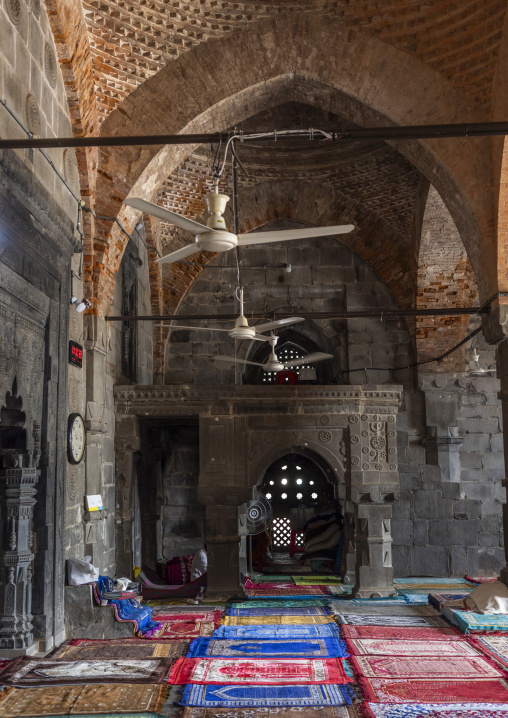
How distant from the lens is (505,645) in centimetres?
664

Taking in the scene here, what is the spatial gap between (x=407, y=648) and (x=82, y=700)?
10.5 ft

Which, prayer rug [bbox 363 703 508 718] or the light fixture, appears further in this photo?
the light fixture

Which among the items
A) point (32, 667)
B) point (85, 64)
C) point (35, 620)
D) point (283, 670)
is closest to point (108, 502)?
point (35, 620)

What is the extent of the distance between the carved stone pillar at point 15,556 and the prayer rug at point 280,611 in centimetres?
290

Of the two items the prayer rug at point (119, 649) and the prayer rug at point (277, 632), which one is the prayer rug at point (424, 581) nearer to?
the prayer rug at point (277, 632)

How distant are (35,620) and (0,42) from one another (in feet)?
16.1

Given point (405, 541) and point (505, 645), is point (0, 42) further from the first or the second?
point (405, 541)

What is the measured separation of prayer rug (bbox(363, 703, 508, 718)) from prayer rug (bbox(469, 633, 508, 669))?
1213 mm

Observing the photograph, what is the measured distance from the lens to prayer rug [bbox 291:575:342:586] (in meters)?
10.6

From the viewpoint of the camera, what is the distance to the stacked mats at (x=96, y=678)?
189 inches

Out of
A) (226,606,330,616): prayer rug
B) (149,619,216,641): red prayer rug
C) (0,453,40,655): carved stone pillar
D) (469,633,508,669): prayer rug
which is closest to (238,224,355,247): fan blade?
(0,453,40,655): carved stone pillar

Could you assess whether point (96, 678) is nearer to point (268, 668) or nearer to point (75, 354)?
point (268, 668)

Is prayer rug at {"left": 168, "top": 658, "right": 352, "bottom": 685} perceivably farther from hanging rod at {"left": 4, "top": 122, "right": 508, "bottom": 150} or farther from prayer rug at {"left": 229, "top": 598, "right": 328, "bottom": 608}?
hanging rod at {"left": 4, "top": 122, "right": 508, "bottom": 150}

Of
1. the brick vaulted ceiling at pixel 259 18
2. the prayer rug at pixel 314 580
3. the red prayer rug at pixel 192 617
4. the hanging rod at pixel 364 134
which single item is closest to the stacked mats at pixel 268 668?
the red prayer rug at pixel 192 617
